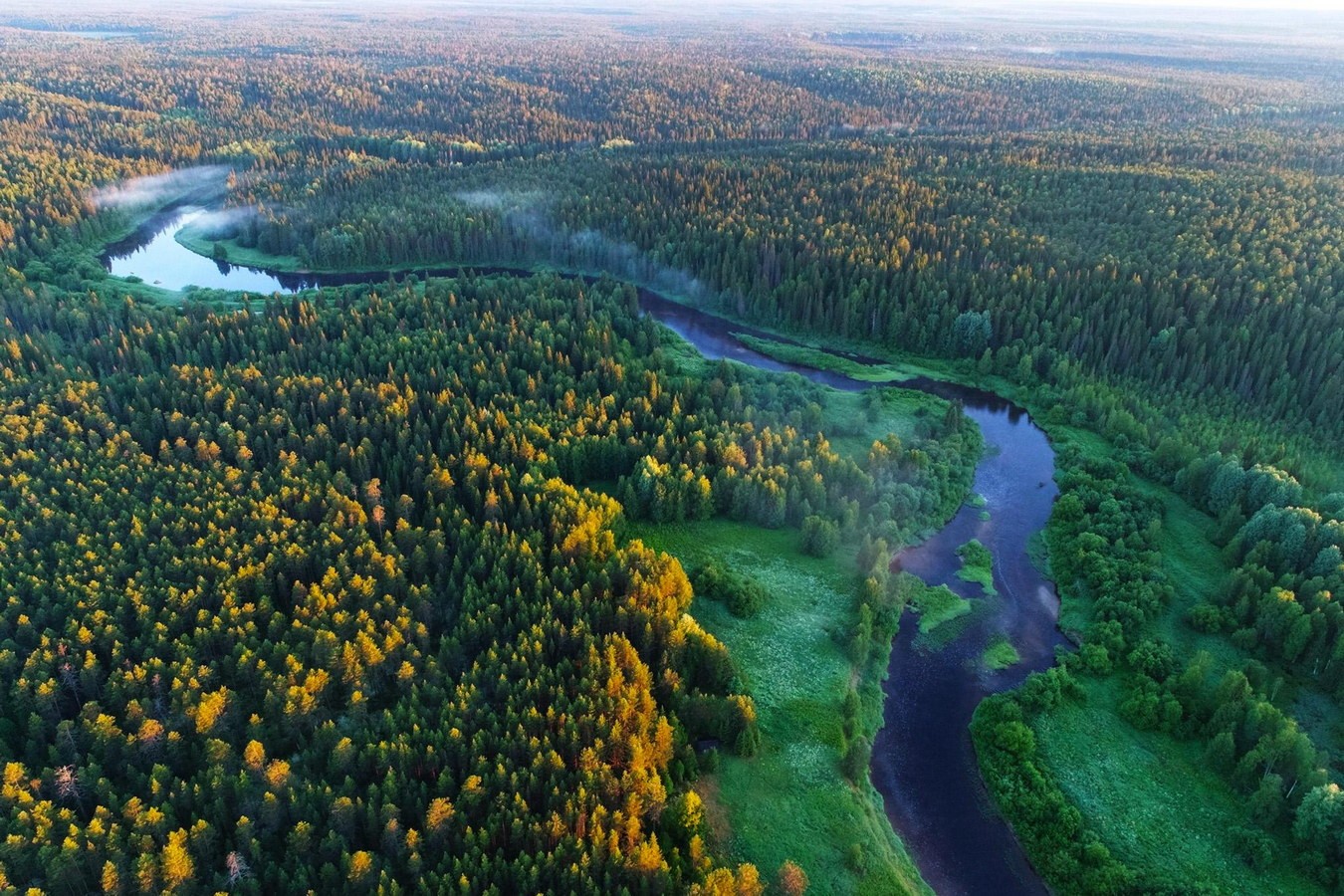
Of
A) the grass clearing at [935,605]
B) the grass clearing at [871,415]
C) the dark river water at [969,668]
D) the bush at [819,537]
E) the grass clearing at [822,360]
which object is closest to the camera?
the dark river water at [969,668]

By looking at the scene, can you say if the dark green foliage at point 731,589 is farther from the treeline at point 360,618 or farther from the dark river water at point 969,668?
the dark river water at point 969,668

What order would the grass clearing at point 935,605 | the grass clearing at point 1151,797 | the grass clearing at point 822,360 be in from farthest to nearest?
the grass clearing at point 822,360
the grass clearing at point 935,605
the grass clearing at point 1151,797

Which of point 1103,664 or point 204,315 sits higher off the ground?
point 204,315

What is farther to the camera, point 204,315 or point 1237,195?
point 1237,195

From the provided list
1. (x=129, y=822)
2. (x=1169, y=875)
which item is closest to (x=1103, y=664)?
(x=1169, y=875)

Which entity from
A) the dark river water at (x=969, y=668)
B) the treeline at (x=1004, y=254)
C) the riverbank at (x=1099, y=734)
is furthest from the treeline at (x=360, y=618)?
the treeline at (x=1004, y=254)

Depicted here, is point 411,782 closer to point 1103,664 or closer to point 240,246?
point 1103,664

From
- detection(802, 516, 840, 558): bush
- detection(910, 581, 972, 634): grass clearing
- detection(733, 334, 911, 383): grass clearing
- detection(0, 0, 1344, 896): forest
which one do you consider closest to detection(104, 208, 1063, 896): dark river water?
detection(910, 581, 972, 634): grass clearing
